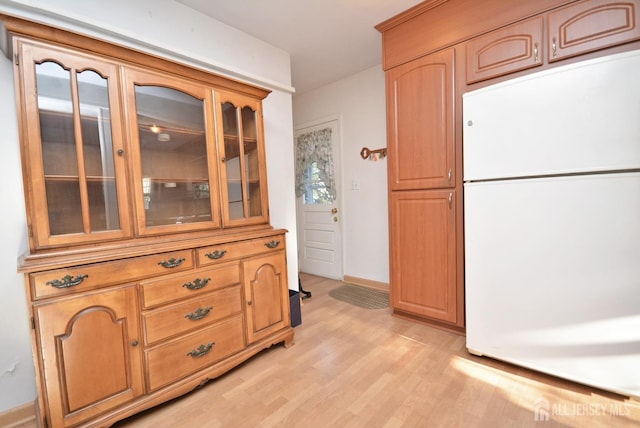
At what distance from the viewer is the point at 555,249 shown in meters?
1.49

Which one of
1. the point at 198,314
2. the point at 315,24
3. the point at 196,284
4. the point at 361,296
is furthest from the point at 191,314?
the point at 315,24

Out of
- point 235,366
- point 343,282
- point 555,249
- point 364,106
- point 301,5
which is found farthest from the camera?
point 343,282

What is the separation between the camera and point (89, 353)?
122cm

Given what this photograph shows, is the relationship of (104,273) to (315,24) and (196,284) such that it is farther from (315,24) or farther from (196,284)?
(315,24)

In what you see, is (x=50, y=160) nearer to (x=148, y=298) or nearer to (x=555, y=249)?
(x=148, y=298)

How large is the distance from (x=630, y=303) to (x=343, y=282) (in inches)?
101

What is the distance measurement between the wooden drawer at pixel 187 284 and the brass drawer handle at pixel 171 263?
6 centimetres

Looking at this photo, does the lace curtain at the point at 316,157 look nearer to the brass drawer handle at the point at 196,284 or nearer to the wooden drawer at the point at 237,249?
the wooden drawer at the point at 237,249

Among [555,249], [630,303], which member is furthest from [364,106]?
[630,303]

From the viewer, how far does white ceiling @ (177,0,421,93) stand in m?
2.04

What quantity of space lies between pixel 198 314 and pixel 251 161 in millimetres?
1061

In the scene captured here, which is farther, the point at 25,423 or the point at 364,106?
the point at 364,106

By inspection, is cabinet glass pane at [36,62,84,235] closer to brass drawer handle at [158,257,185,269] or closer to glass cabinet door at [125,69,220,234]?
glass cabinet door at [125,69,220,234]

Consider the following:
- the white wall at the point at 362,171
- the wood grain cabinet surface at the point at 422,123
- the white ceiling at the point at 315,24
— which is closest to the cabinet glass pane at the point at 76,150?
the white ceiling at the point at 315,24
